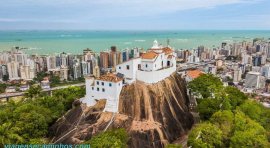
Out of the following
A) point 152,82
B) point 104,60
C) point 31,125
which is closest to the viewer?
point 31,125

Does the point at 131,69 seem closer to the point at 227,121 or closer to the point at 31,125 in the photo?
the point at 227,121

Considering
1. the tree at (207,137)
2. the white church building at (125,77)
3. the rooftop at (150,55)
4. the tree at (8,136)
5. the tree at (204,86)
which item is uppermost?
the rooftop at (150,55)

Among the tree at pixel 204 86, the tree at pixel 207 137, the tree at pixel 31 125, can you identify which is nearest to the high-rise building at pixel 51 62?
the tree at pixel 31 125

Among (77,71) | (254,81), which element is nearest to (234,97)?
(254,81)

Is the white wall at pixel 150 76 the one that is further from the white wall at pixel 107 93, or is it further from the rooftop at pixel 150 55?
the white wall at pixel 107 93

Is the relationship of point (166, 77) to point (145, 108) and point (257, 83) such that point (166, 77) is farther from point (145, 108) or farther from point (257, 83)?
point (257, 83)

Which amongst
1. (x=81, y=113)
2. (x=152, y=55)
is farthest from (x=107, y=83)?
(x=152, y=55)

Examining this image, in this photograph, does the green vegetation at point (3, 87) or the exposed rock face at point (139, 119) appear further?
the green vegetation at point (3, 87)
